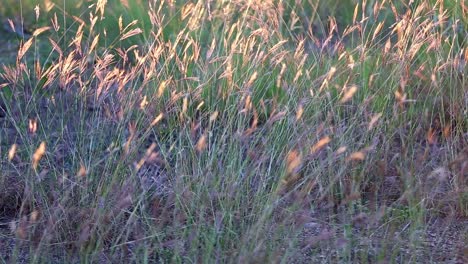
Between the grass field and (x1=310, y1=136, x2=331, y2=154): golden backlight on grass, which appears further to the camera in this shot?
the grass field

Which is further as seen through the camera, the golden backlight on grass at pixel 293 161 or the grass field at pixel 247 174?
the grass field at pixel 247 174

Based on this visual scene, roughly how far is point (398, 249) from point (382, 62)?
100 cm

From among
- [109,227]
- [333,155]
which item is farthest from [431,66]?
[109,227]

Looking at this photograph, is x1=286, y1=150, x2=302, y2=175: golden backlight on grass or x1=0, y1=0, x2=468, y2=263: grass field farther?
x1=0, y1=0, x2=468, y2=263: grass field

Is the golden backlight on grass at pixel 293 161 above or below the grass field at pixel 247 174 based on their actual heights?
above

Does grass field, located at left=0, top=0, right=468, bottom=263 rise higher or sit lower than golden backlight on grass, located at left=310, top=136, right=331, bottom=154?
lower

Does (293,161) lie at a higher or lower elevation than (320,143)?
lower

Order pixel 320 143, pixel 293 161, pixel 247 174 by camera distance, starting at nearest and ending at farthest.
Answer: pixel 320 143, pixel 293 161, pixel 247 174

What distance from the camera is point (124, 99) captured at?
3.29 m

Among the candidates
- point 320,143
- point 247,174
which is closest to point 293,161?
point 320,143

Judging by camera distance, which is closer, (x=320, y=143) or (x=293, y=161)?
(x=320, y=143)

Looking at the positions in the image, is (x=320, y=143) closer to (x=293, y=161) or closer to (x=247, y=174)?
(x=293, y=161)

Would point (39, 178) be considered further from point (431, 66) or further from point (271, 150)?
point (431, 66)

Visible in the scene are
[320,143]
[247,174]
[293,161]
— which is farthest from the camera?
[247,174]
